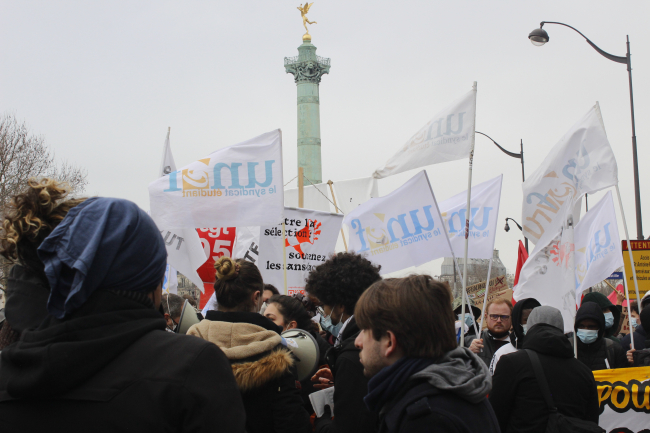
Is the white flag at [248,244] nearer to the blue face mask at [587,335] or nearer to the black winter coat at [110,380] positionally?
the blue face mask at [587,335]

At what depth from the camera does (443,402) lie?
191cm

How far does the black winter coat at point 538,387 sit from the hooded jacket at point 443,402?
1597 mm

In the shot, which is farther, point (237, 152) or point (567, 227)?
point (237, 152)

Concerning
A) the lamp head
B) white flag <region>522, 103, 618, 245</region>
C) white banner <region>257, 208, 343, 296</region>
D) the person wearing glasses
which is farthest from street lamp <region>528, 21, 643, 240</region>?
the person wearing glasses

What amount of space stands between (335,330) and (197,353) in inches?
107

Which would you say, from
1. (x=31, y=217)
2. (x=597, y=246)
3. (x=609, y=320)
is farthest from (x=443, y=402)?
(x=597, y=246)

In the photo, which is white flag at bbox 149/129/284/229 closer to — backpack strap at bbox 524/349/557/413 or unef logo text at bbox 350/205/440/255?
unef logo text at bbox 350/205/440/255

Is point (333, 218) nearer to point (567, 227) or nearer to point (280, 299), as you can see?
point (567, 227)

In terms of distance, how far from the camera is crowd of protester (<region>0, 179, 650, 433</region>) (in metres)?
1.44

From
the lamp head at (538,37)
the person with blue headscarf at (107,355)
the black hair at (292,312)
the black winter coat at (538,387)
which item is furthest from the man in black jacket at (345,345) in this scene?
the lamp head at (538,37)

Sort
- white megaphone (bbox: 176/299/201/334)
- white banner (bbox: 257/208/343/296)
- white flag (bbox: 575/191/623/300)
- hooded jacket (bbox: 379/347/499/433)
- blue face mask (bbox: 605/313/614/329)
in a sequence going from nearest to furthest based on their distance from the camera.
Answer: hooded jacket (bbox: 379/347/499/433)
white megaphone (bbox: 176/299/201/334)
blue face mask (bbox: 605/313/614/329)
white flag (bbox: 575/191/623/300)
white banner (bbox: 257/208/343/296)

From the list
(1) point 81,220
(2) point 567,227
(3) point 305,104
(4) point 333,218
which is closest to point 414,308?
(1) point 81,220

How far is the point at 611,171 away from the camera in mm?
6582

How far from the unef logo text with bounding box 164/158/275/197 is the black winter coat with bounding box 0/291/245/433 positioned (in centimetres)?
525
